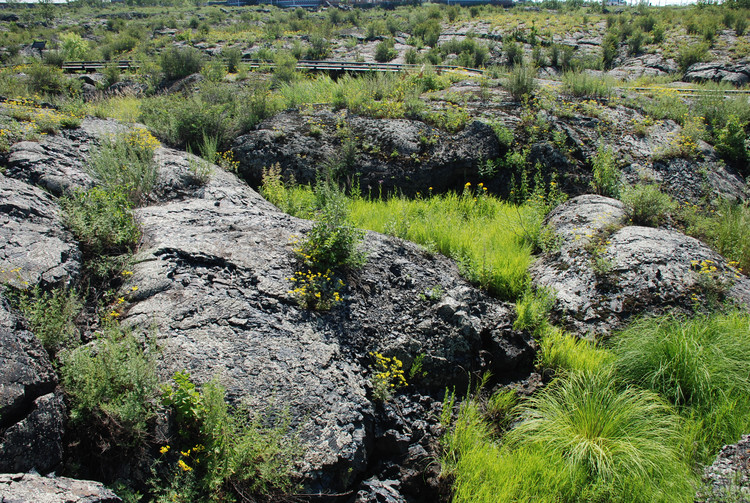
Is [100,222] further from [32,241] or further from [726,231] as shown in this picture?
[726,231]

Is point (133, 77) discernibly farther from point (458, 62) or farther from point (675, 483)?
point (675, 483)

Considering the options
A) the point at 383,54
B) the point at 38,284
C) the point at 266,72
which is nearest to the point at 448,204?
the point at 38,284

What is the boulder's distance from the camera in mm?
3793

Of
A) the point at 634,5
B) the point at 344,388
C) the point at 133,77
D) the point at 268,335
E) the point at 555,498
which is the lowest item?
the point at 555,498

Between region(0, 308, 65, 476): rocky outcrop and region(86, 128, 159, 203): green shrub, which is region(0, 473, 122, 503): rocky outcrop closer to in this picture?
region(0, 308, 65, 476): rocky outcrop

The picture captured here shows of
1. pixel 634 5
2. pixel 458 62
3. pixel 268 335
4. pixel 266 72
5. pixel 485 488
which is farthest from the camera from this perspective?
pixel 634 5

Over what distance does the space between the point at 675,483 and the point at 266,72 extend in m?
18.6

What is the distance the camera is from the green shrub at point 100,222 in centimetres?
486

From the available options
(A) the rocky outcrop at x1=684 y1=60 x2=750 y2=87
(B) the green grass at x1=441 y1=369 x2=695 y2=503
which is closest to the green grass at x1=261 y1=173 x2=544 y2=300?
(B) the green grass at x1=441 y1=369 x2=695 y2=503

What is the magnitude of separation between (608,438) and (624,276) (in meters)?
2.80

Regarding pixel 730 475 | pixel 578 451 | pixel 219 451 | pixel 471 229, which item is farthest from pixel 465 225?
pixel 219 451

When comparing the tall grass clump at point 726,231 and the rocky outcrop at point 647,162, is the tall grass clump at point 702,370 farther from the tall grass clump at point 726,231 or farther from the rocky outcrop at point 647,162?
the rocky outcrop at point 647,162

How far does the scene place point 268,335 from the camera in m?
4.35

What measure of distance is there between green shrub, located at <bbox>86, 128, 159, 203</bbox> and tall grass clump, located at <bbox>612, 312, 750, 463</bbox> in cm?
715
